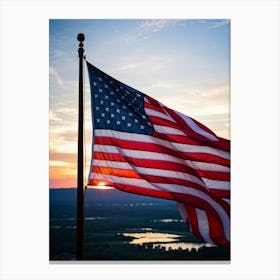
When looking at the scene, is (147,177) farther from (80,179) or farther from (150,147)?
(80,179)

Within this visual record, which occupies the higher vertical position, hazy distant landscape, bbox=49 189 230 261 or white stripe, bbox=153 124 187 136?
white stripe, bbox=153 124 187 136

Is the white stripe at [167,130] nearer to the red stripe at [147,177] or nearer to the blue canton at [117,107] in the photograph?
the blue canton at [117,107]

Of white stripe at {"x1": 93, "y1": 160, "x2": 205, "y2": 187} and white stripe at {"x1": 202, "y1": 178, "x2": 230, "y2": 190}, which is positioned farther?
white stripe at {"x1": 202, "y1": 178, "x2": 230, "y2": 190}

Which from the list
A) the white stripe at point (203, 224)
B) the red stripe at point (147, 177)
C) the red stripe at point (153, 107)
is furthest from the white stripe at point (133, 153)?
the white stripe at point (203, 224)

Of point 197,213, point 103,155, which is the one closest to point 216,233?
point 197,213

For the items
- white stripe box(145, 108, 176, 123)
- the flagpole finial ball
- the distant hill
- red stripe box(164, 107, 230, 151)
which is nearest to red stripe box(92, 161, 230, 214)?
the distant hill

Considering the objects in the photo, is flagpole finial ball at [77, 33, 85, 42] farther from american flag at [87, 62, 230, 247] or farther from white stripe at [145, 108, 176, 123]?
white stripe at [145, 108, 176, 123]
